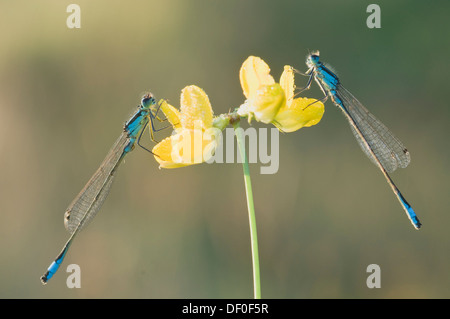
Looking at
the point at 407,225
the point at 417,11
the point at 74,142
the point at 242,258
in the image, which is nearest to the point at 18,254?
the point at 74,142

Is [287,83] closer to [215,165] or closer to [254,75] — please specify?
[254,75]

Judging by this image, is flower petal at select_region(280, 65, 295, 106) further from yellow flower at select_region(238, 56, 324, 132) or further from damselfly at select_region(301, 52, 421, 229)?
damselfly at select_region(301, 52, 421, 229)

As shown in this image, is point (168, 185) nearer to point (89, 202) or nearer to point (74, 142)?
point (74, 142)

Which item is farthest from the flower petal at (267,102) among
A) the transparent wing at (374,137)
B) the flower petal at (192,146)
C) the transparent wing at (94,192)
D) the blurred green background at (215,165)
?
the blurred green background at (215,165)

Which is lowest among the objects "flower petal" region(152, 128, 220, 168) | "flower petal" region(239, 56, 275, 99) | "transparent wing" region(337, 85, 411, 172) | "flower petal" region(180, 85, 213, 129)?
"flower petal" region(152, 128, 220, 168)

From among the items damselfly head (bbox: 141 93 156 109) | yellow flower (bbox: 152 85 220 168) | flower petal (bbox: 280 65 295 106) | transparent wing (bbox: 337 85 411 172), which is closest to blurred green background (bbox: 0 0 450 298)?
transparent wing (bbox: 337 85 411 172)

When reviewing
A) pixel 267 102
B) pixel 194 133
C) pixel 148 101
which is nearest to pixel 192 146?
pixel 194 133
